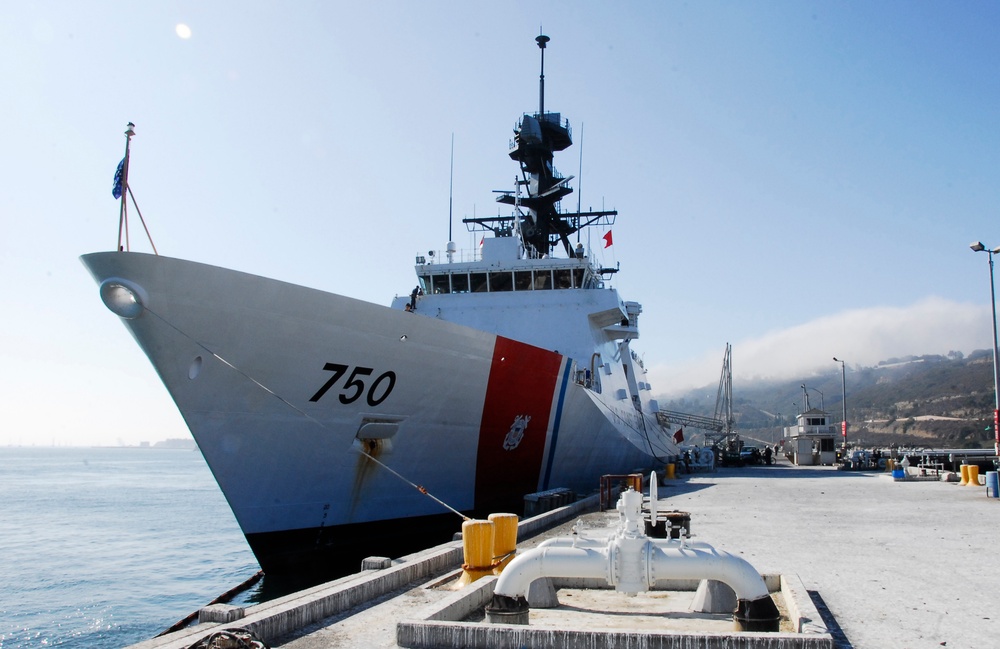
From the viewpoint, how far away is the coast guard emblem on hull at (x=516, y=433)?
1196 cm

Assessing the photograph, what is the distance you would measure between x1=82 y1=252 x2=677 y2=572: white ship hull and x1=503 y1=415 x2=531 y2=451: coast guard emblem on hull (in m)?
0.03

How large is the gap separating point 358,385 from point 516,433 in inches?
145

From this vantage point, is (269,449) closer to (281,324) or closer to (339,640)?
(281,324)

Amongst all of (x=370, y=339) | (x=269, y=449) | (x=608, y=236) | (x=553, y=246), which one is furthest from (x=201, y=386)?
(x=553, y=246)

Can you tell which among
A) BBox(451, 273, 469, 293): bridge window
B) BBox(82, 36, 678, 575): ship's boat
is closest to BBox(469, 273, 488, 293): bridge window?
BBox(451, 273, 469, 293): bridge window

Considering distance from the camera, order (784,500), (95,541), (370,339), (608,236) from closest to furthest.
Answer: (370,339) → (784,500) → (95,541) → (608,236)

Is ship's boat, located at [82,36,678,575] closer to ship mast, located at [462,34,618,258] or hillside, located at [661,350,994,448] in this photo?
ship mast, located at [462,34,618,258]

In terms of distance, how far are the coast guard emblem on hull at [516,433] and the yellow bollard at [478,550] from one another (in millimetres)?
6401

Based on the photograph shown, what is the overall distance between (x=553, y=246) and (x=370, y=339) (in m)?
16.2

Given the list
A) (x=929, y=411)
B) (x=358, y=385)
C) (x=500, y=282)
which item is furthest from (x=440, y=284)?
(x=929, y=411)

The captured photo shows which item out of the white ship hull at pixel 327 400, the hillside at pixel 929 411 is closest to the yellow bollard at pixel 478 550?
the white ship hull at pixel 327 400

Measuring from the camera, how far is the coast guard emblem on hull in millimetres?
11961

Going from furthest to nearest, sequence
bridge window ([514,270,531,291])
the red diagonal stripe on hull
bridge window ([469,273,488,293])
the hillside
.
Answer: the hillside, bridge window ([469,273,488,293]), bridge window ([514,270,531,291]), the red diagonal stripe on hull

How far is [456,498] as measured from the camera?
37.1 feet
